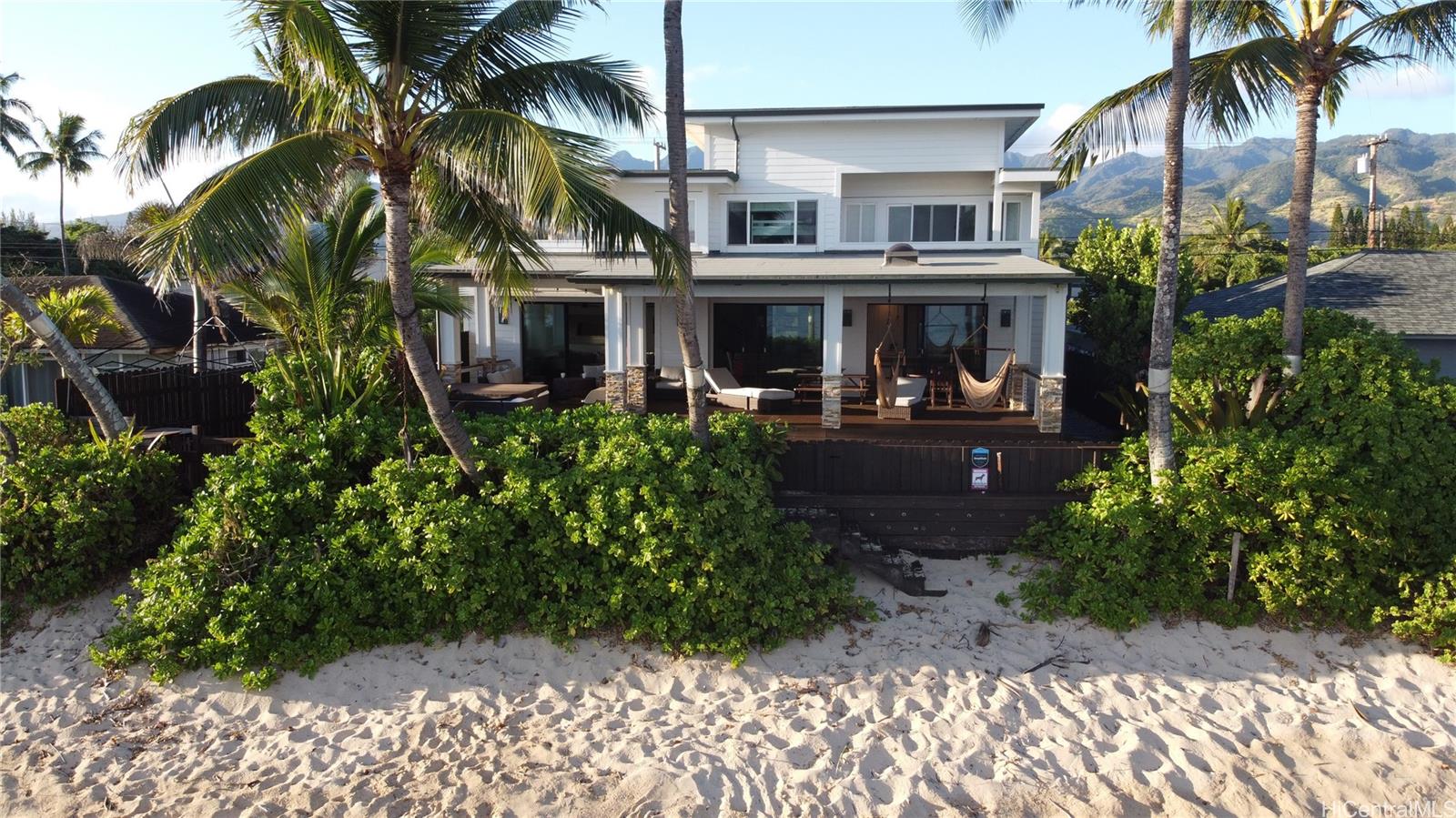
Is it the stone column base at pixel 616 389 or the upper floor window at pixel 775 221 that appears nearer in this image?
the stone column base at pixel 616 389

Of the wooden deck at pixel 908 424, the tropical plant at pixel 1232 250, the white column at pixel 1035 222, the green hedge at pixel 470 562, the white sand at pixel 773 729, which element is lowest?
the white sand at pixel 773 729

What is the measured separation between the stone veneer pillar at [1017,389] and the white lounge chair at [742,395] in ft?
14.1

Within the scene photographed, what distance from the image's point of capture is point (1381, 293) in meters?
16.5

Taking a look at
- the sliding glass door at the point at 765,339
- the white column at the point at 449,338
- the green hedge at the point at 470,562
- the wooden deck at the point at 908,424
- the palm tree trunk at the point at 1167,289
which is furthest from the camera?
the sliding glass door at the point at 765,339

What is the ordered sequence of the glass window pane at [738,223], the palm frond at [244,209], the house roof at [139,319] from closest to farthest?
the palm frond at [244,209]
the glass window pane at [738,223]
the house roof at [139,319]

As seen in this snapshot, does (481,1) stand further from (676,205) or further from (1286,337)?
(1286,337)

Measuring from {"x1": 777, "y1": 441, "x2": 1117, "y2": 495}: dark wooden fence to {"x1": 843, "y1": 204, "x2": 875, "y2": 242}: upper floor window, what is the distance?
9.04 m

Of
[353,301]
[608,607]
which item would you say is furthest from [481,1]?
[608,607]

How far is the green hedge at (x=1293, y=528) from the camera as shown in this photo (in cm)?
788

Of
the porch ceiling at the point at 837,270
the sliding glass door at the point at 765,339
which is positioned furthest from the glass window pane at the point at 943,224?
the sliding glass door at the point at 765,339

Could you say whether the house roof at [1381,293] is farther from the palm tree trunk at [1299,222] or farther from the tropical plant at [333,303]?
the tropical plant at [333,303]

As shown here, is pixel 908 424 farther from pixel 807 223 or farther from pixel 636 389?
pixel 807 223

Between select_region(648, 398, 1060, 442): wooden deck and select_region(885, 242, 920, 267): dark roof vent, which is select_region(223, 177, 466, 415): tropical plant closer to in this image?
select_region(648, 398, 1060, 442): wooden deck

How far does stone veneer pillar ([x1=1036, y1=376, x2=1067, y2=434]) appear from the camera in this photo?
12.6 m
